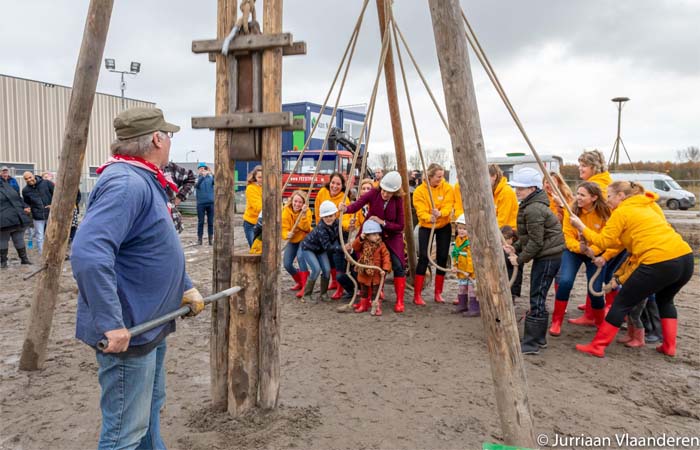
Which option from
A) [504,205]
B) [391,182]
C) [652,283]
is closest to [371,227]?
[391,182]

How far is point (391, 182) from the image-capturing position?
5539mm

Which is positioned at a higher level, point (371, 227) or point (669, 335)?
point (371, 227)

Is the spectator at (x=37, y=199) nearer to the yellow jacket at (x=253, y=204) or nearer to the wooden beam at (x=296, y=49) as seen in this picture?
the yellow jacket at (x=253, y=204)

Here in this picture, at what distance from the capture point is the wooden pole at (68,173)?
338cm

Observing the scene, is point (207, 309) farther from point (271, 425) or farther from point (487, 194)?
point (487, 194)

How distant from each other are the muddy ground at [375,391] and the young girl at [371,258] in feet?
1.80

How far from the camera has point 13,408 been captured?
3.16 meters

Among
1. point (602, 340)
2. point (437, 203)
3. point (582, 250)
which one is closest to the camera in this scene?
point (602, 340)

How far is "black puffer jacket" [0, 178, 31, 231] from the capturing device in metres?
7.95

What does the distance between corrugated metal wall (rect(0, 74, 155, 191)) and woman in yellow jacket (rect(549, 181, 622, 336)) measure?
17.5 metres

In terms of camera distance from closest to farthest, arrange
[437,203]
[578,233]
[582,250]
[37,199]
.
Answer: [582,250] → [578,233] → [437,203] → [37,199]

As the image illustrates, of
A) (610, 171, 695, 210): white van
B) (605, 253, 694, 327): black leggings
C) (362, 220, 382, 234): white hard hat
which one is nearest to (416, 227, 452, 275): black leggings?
(362, 220, 382, 234): white hard hat

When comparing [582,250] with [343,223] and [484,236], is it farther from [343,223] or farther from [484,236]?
[343,223]

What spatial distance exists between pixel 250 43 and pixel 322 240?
3560 millimetres
